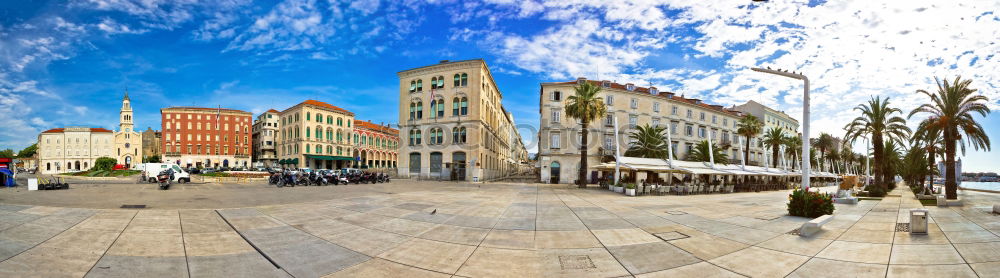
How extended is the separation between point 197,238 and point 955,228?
18491mm

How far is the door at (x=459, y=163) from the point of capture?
148ft

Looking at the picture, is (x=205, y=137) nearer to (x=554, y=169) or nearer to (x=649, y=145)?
(x=554, y=169)

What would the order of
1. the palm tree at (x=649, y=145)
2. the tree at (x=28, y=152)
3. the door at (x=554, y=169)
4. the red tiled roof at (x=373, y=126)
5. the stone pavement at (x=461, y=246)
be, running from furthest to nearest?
the tree at (x=28, y=152), the red tiled roof at (x=373, y=126), the door at (x=554, y=169), the palm tree at (x=649, y=145), the stone pavement at (x=461, y=246)

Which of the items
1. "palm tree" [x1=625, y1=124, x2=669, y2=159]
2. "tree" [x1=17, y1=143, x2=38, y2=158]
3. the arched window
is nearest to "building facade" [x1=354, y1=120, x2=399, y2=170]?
the arched window

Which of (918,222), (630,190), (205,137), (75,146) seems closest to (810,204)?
(918,222)

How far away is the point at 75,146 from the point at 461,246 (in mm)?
132451

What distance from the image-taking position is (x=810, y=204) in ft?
40.6

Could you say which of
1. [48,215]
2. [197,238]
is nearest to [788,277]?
[197,238]

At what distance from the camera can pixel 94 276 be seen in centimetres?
548

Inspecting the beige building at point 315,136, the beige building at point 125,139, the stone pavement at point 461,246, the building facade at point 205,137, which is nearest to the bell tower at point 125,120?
the beige building at point 125,139

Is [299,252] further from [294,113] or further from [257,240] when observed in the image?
[294,113]

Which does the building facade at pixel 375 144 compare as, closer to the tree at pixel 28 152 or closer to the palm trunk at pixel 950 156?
the palm trunk at pixel 950 156

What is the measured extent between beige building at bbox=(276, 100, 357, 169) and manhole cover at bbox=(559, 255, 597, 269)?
7143cm

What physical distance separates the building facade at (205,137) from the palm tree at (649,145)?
80892mm
